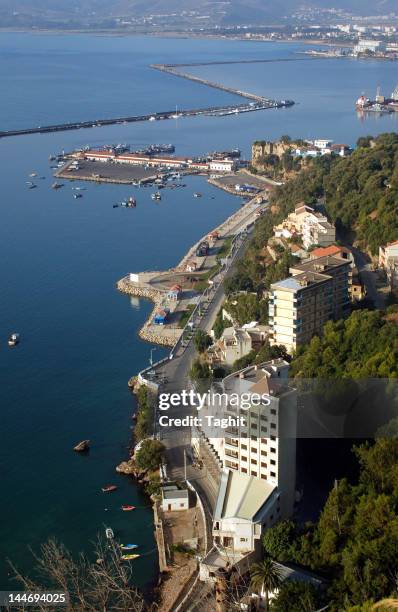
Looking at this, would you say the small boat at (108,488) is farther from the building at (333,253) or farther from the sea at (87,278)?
the building at (333,253)

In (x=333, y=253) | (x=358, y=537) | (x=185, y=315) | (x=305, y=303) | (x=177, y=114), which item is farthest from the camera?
(x=177, y=114)

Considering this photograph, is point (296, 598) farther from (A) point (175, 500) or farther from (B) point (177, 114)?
(B) point (177, 114)

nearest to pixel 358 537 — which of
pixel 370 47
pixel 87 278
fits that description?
pixel 87 278

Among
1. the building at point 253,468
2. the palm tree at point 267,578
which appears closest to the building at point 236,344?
the building at point 253,468

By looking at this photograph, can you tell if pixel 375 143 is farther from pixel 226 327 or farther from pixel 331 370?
pixel 331 370

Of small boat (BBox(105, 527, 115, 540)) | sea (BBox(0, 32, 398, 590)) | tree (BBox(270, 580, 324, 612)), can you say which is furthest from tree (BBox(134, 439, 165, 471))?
tree (BBox(270, 580, 324, 612))

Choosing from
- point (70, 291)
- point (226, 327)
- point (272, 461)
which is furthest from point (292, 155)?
point (272, 461)
